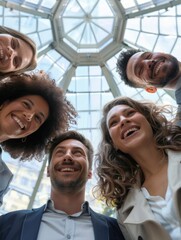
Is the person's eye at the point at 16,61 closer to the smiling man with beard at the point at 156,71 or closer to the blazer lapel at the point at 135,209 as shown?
the smiling man with beard at the point at 156,71

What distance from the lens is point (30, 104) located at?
18.3ft

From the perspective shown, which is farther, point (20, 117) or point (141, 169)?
point (20, 117)

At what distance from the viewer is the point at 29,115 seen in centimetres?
530

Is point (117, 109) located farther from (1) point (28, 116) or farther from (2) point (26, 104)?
(2) point (26, 104)

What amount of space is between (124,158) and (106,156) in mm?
282

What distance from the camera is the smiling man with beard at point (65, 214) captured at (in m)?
4.19

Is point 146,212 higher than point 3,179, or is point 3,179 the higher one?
point 3,179

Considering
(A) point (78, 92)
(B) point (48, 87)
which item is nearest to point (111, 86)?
(A) point (78, 92)

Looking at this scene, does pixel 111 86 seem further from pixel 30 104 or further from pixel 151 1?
pixel 30 104

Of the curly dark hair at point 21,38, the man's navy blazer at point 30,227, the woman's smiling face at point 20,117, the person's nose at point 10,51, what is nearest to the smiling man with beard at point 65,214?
the man's navy blazer at point 30,227

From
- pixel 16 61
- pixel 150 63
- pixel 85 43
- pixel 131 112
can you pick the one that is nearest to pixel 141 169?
pixel 131 112

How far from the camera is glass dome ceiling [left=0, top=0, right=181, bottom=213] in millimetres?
11984

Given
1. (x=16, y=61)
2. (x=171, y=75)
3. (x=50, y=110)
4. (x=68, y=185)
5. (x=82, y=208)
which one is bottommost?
(x=82, y=208)

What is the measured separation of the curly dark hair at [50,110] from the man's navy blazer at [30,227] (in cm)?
196
